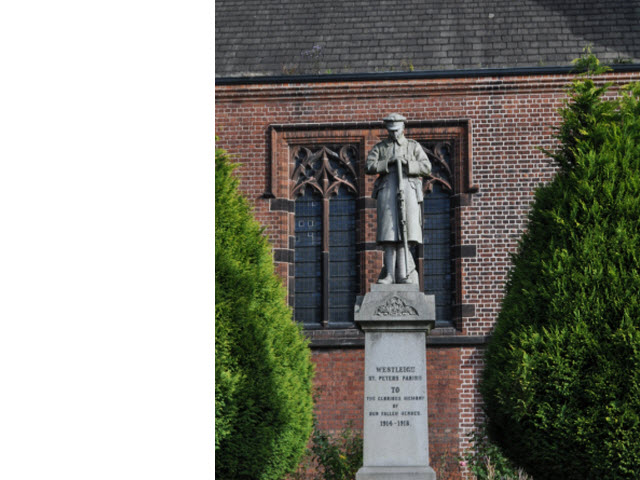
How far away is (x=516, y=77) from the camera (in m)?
17.3

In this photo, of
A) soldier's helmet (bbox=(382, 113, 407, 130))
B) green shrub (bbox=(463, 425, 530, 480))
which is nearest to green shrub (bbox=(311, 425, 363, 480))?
green shrub (bbox=(463, 425, 530, 480))

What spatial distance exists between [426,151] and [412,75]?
1.39 m

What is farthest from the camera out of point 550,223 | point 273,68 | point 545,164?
point 273,68

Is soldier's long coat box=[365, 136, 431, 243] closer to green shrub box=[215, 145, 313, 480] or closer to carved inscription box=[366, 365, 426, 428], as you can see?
carved inscription box=[366, 365, 426, 428]

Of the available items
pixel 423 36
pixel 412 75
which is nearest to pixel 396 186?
pixel 412 75

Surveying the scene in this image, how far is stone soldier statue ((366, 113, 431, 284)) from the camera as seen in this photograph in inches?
413

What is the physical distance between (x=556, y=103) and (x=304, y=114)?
14.9 ft

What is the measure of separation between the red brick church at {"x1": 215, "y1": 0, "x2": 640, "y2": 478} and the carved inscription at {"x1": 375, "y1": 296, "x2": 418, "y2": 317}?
6.42 meters

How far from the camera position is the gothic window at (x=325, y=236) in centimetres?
1725

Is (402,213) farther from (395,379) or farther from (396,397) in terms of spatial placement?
(396,397)

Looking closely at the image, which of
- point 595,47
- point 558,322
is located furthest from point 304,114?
point 558,322

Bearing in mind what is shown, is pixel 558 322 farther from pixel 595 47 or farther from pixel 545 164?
pixel 595 47

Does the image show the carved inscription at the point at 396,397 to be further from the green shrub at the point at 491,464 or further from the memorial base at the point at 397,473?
the green shrub at the point at 491,464

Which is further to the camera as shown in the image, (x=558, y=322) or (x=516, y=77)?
(x=516, y=77)
